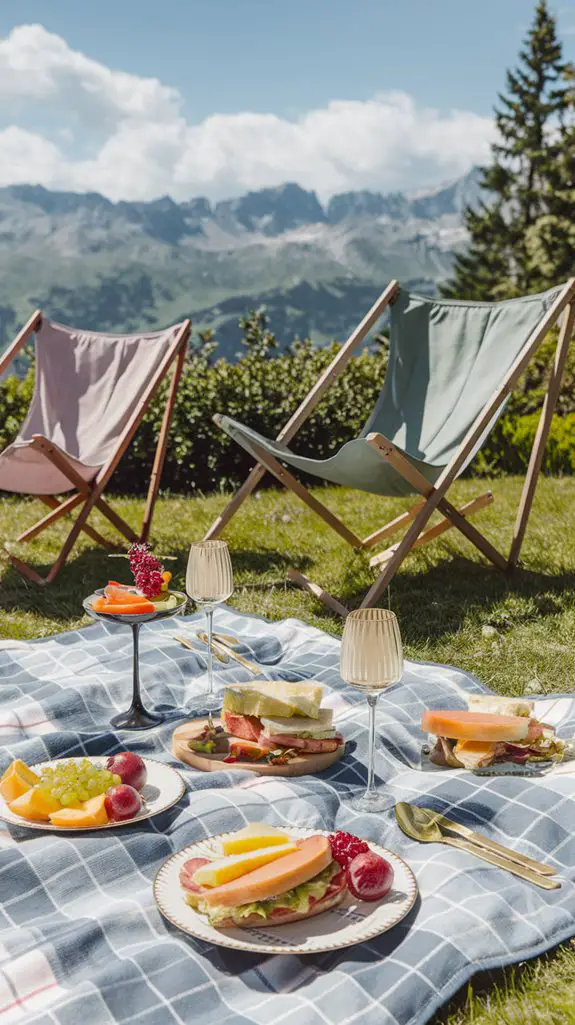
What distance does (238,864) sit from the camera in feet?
5.24

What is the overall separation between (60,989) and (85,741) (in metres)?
1.02

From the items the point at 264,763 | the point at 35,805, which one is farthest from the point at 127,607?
the point at 35,805

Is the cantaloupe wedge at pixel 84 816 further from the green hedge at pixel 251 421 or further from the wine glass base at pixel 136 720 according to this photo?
the green hedge at pixel 251 421

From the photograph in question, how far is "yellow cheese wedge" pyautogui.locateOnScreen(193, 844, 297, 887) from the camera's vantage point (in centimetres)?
160

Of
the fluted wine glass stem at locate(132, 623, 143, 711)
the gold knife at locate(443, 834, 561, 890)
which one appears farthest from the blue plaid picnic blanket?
the fluted wine glass stem at locate(132, 623, 143, 711)

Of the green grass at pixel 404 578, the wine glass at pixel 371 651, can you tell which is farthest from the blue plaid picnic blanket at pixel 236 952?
the green grass at pixel 404 578

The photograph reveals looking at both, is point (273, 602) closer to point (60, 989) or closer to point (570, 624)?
point (570, 624)

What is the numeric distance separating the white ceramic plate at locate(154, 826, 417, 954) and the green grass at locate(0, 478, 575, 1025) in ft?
4.08

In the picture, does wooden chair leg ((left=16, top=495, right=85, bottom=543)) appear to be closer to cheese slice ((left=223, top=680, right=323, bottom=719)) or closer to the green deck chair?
the green deck chair

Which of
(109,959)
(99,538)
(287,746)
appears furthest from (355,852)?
(99,538)

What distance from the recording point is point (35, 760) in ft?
8.16

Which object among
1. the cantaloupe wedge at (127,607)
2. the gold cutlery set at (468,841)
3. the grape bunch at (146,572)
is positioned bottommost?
the gold cutlery set at (468,841)

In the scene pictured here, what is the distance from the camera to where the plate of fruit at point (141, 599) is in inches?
103

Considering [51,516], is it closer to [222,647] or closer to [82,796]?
[222,647]
